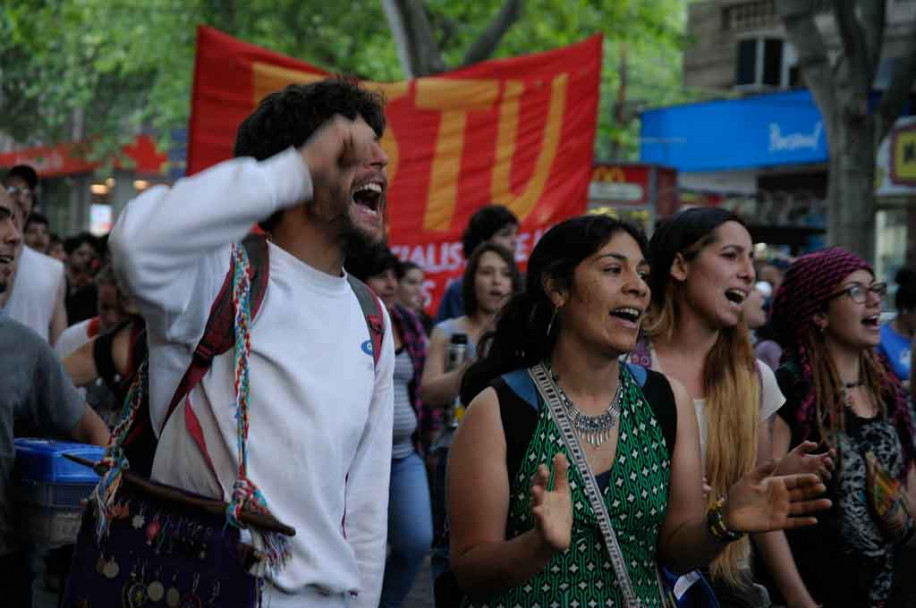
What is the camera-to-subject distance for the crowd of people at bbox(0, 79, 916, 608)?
3.05 m

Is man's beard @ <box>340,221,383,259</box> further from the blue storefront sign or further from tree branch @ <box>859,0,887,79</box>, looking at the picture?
the blue storefront sign

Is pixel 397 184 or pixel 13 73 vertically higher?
pixel 13 73

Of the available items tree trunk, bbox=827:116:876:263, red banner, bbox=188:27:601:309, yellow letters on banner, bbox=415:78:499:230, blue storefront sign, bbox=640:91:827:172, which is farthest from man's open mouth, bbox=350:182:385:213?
blue storefront sign, bbox=640:91:827:172

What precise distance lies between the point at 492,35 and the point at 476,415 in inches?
510

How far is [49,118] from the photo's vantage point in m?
31.0

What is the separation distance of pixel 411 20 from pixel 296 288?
12824 millimetres

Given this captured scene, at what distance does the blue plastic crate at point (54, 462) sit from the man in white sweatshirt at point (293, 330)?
3.04ft

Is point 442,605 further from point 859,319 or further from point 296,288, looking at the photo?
point 859,319

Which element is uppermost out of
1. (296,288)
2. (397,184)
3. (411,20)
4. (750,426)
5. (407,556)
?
(411,20)

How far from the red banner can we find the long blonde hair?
18.8 ft

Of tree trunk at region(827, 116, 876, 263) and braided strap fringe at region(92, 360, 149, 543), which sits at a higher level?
tree trunk at region(827, 116, 876, 263)

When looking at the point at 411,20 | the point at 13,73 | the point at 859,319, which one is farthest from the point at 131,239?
the point at 13,73

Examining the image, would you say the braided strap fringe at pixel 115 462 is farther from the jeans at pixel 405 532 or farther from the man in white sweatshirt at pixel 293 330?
the jeans at pixel 405 532

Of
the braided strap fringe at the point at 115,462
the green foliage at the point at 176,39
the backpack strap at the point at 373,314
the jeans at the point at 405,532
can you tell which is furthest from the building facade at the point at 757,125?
the braided strap fringe at the point at 115,462
